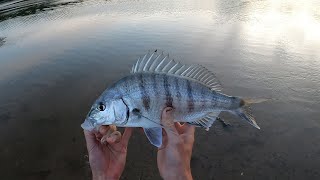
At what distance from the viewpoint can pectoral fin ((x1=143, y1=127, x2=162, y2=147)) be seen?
12.9 ft

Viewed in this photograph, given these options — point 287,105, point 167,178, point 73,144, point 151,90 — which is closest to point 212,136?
point 287,105

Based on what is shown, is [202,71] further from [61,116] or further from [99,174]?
[61,116]

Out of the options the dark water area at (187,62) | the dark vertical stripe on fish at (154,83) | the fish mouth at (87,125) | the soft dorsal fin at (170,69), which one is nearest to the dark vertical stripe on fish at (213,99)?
the soft dorsal fin at (170,69)

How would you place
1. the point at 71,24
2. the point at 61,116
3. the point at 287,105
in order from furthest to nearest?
the point at 71,24, the point at 61,116, the point at 287,105

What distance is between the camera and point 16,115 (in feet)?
35.8

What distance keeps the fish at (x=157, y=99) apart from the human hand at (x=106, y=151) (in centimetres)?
28

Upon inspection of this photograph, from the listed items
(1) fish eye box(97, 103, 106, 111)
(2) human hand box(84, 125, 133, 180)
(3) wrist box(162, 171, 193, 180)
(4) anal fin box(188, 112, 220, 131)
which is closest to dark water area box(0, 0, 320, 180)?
(2) human hand box(84, 125, 133, 180)

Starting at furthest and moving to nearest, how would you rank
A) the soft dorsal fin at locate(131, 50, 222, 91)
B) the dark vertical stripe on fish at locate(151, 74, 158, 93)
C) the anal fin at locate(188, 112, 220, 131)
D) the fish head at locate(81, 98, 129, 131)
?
the anal fin at locate(188, 112, 220, 131) < the soft dorsal fin at locate(131, 50, 222, 91) < the dark vertical stripe on fish at locate(151, 74, 158, 93) < the fish head at locate(81, 98, 129, 131)

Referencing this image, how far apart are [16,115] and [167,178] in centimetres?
828

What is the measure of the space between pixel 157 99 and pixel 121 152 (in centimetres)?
119

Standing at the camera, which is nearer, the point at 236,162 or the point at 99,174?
the point at 99,174

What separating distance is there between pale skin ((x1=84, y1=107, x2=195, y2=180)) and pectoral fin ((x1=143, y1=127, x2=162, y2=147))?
111 millimetres

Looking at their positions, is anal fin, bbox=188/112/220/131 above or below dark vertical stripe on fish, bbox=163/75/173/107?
below

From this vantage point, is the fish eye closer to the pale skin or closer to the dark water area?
the pale skin
